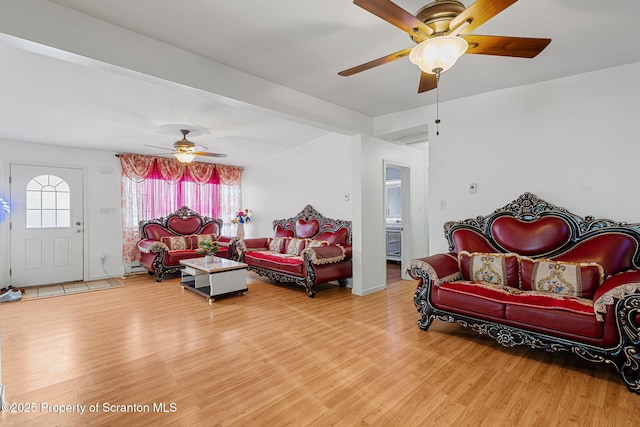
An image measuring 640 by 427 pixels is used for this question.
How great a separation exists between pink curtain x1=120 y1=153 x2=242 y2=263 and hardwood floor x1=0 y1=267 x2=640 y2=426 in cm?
276

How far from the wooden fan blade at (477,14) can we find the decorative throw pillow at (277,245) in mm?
4420

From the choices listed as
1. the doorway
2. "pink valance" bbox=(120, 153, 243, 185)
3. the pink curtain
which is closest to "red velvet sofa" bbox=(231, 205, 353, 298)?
the doorway

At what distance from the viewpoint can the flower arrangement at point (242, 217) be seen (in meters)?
7.13

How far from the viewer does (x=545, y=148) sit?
316cm

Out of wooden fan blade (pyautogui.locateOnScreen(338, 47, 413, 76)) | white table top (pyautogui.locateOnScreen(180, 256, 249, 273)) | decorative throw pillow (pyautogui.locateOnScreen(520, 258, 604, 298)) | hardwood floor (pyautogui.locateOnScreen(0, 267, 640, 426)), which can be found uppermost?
wooden fan blade (pyautogui.locateOnScreen(338, 47, 413, 76))

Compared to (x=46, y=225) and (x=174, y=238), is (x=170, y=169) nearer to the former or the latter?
(x=174, y=238)

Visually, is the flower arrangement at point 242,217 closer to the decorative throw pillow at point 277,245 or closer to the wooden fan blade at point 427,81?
the decorative throw pillow at point 277,245

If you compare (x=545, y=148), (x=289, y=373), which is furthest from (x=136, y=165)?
(x=545, y=148)

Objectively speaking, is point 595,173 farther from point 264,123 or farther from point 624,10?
point 264,123

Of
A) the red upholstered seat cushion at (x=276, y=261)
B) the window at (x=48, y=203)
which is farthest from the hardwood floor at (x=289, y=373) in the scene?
the window at (x=48, y=203)

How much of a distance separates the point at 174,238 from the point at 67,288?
5.97 feet

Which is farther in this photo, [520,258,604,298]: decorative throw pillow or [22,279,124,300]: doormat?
[22,279,124,300]: doormat

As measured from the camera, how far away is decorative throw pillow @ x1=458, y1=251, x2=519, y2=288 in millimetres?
2990

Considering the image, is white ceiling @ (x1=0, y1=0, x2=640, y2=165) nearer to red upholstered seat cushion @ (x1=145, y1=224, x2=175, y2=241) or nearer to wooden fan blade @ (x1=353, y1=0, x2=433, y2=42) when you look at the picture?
wooden fan blade @ (x1=353, y1=0, x2=433, y2=42)
